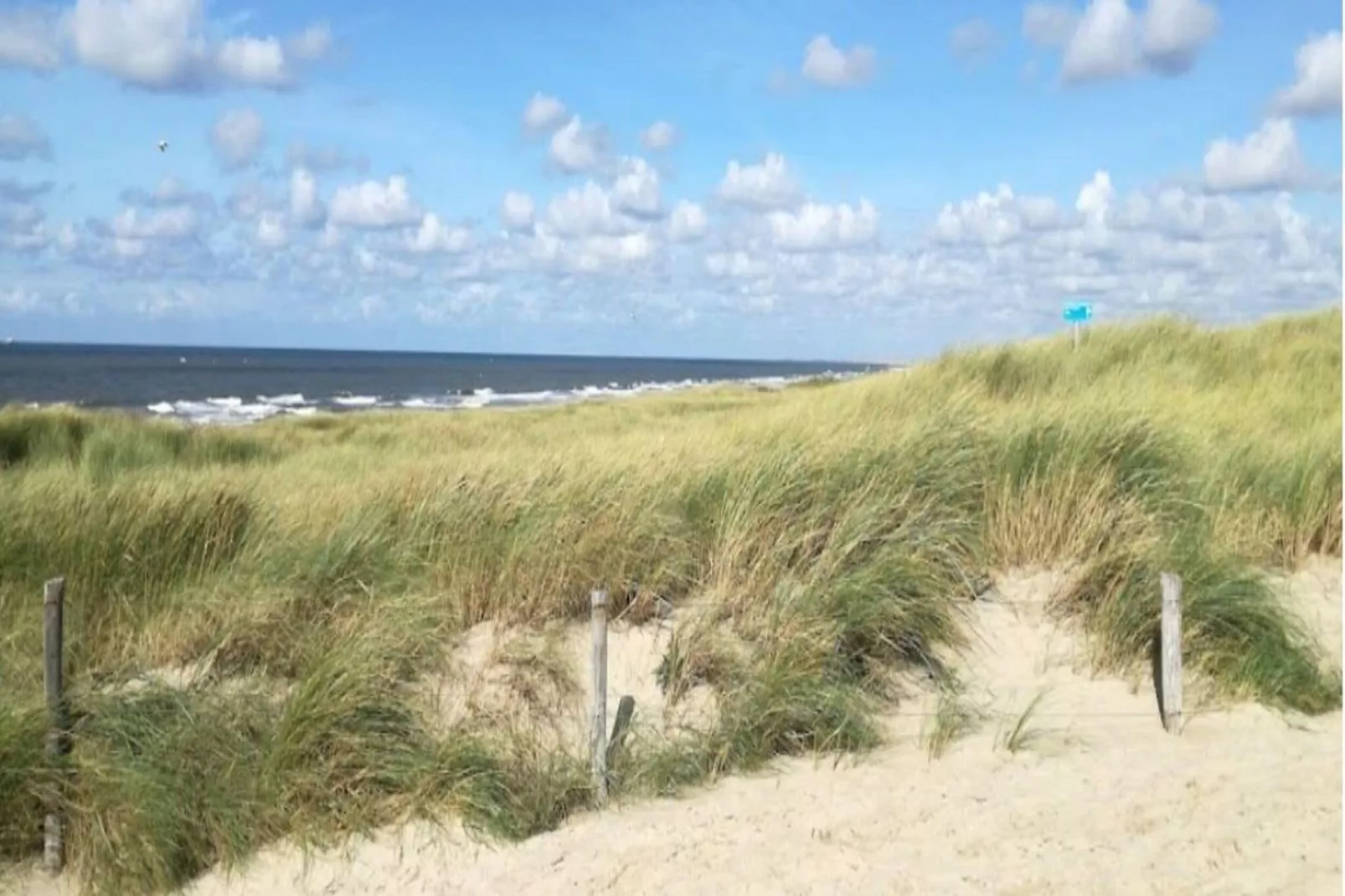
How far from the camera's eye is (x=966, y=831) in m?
5.95

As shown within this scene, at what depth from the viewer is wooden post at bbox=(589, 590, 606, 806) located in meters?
6.25

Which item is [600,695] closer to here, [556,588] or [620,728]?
[620,728]

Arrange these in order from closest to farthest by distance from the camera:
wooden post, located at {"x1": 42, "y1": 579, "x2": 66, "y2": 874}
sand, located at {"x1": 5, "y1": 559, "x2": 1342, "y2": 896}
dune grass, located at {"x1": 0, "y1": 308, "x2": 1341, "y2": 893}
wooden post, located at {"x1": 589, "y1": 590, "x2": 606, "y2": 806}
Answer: sand, located at {"x1": 5, "y1": 559, "x2": 1342, "y2": 896}, wooden post, located at {"x1": 42, "y1": 579, "x2": 66, "y2": 874}, dune grass, located at {"x1": 0, "y1": 308, "x2": 1341, "y2": 893}, wooden post, located at {"x1": 589, "y1": 590, "x2": 606, "y2": 806}

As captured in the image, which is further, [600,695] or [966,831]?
[600,695]

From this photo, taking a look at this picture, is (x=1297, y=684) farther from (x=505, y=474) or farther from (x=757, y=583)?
(x=505, y=474)

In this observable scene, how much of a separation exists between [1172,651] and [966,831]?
6.43ft

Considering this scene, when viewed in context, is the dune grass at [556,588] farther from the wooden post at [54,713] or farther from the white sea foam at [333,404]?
the white sea foam at [333,404]

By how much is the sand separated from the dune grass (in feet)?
0.68

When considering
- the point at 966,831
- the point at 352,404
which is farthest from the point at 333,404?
the point at 966,831

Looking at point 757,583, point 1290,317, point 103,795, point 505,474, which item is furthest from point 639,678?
point 1290,317

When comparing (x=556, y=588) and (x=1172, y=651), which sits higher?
(x=556, y=588)

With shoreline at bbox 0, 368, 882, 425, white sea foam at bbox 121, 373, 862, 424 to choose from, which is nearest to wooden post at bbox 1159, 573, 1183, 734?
shoreline at bbox 0, 368, 882, 425

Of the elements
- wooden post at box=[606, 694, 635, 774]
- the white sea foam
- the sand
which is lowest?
the sand

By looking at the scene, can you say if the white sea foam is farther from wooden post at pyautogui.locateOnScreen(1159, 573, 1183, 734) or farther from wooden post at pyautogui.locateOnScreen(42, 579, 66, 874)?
wooden post at pyautogui.locateOnScreen(42, 579, 66, 874)
